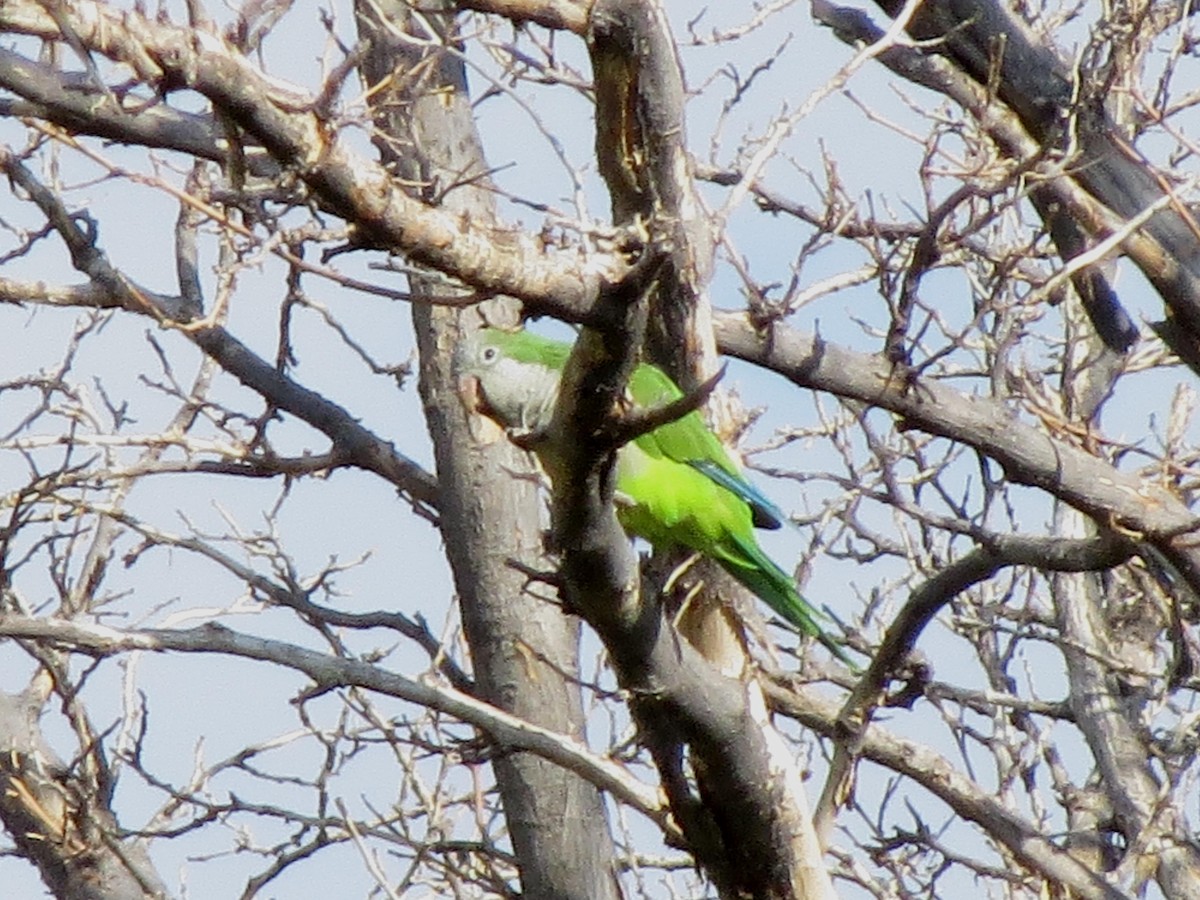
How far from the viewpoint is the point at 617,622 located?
11.0 feet

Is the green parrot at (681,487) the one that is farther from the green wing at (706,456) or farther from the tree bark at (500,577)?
the tree bark at (500,577)

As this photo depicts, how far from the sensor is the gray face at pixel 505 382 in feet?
14.9

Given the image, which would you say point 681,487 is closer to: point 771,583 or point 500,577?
point 771,583

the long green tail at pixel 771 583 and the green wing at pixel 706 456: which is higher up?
the green wing at pixel 706 456

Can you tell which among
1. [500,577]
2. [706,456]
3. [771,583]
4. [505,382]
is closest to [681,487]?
[706,456]

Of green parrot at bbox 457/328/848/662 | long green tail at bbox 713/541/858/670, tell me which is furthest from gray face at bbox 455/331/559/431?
long green tail at bbox 713/541/858/670

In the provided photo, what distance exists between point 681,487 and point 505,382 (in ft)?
2.01

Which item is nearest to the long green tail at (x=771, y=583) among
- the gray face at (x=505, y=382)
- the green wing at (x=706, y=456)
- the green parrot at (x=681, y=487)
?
the green parrot at (x=681, y=487)

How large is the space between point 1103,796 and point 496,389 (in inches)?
140

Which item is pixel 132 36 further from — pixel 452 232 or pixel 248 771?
pixel 248 771

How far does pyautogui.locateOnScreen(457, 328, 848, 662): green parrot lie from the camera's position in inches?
180

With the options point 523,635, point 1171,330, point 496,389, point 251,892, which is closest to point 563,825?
point 523,635

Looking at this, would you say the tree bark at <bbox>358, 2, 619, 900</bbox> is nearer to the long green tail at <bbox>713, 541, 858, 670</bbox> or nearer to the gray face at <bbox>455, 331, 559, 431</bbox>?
the gray face at <bbox>455, 331, 559, 431</bbox>

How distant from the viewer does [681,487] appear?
4.57m
